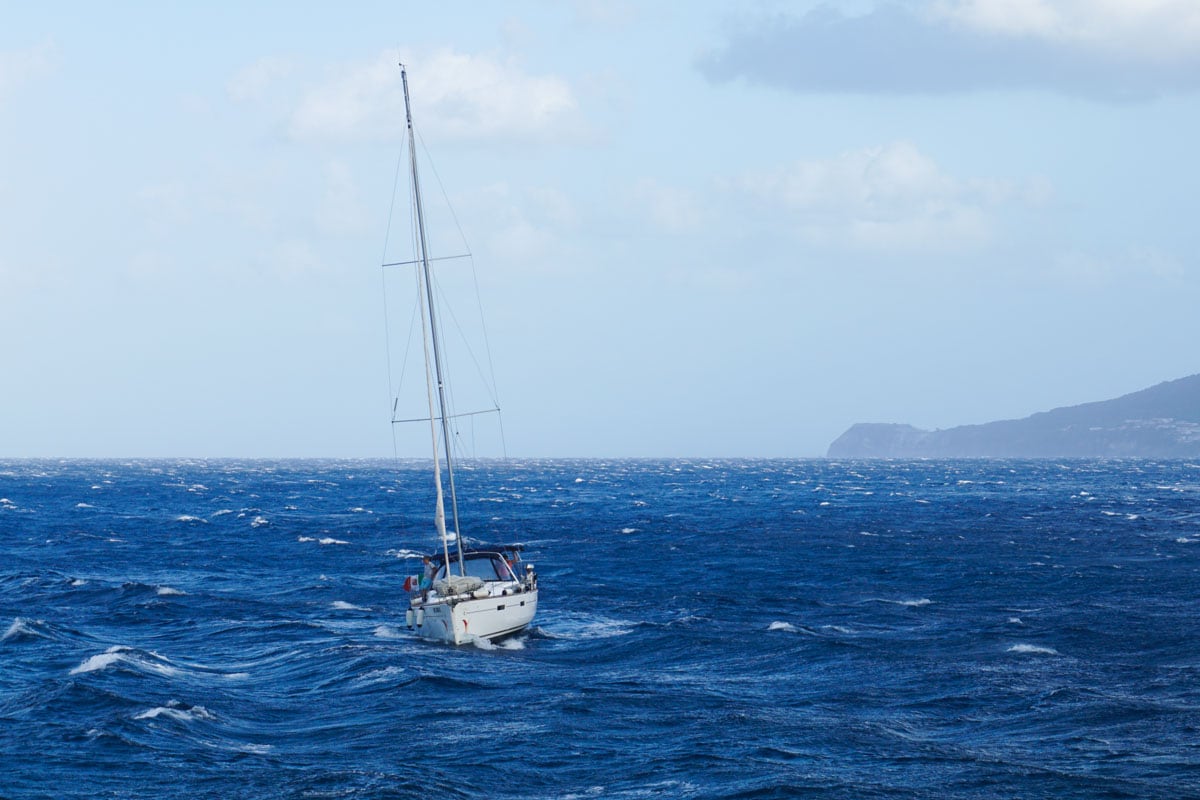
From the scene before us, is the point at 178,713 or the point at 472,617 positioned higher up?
the point at 472,617

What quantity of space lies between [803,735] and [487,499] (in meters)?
119

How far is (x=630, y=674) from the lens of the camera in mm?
39688

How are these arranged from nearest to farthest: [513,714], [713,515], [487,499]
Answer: [513,714] → [713,515] → [487,499]

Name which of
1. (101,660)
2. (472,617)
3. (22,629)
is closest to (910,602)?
(472,617)

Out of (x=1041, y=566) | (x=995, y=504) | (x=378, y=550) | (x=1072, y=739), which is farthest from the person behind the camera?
(x=995, y=504)

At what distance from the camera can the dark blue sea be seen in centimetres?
2780

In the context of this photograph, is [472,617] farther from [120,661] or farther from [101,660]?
[101,660]

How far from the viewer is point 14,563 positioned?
7300cm

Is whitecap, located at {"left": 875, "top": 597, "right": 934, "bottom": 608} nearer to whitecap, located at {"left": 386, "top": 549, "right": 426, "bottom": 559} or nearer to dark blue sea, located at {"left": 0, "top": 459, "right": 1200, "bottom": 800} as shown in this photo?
dark blue sea, located at {"left": 0, "top": 459, "right": 1200, "bottom": 800}

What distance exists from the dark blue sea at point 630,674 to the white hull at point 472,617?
2.18 ft

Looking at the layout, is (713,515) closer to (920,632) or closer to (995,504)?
(995,504)

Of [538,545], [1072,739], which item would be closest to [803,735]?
[1072,739]

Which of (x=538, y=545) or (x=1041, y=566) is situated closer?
(x=1041, y=566)

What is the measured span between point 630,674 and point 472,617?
289 inches
